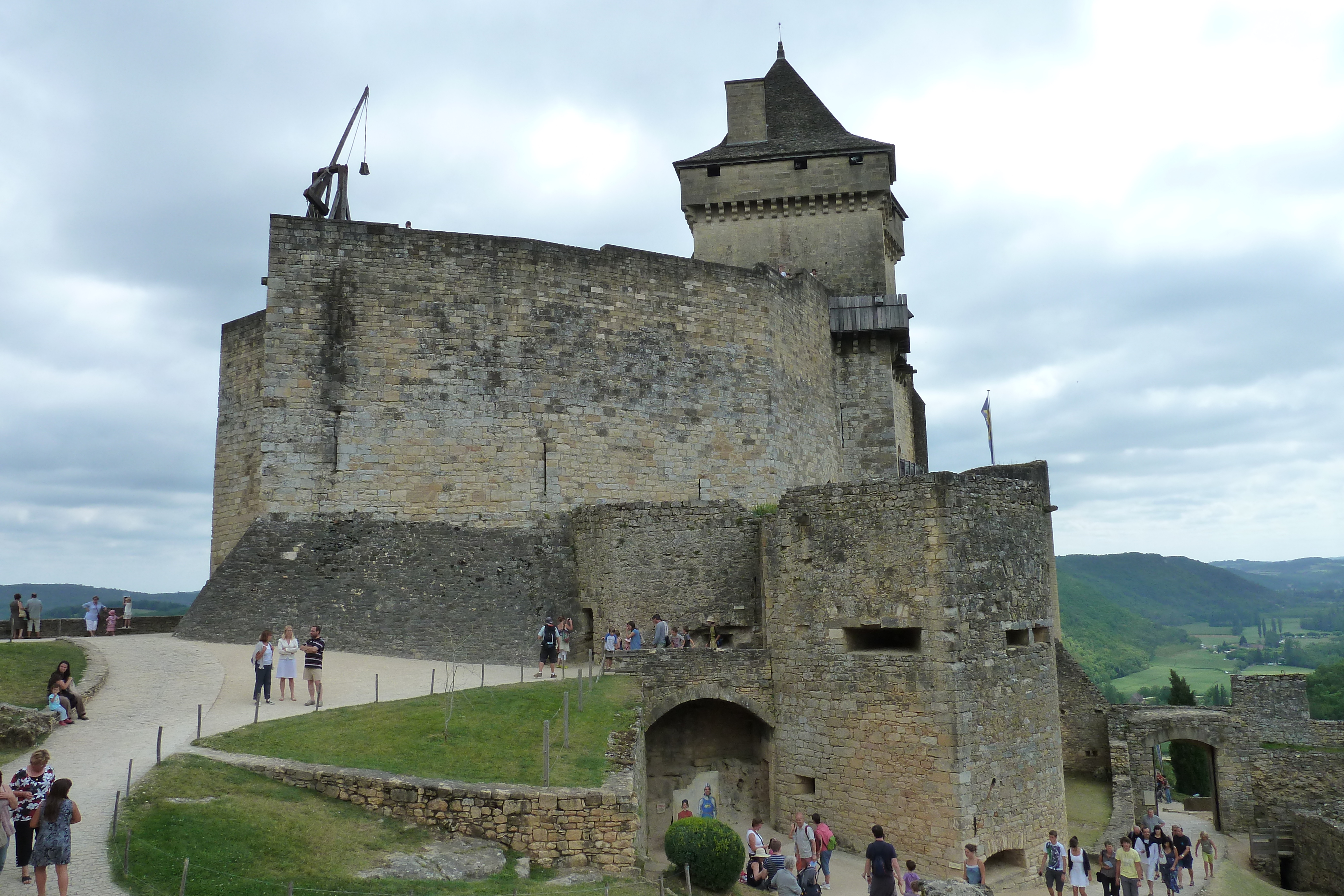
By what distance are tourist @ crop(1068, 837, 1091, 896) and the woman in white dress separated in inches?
465

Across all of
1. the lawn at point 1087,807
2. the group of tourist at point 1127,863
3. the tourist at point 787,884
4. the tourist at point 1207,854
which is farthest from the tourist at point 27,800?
the tourist at point 1207,854

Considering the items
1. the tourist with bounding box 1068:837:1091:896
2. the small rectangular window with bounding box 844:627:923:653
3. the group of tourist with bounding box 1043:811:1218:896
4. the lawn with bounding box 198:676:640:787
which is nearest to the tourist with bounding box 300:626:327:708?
the lawn with bounding box 198:676:640:787

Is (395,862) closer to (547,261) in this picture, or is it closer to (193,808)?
(193,808)

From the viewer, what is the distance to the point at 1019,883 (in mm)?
13930

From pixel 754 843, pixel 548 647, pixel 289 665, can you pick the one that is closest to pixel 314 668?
pixel 289 665

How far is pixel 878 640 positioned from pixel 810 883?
4.08m

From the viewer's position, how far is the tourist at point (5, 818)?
307 inches

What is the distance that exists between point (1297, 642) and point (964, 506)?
164457 mm

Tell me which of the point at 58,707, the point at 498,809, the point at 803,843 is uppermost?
the point at 58,707

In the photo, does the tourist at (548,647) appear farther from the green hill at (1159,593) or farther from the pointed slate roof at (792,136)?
the green hill at (1159,593)

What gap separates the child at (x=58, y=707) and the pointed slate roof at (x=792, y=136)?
2283cm

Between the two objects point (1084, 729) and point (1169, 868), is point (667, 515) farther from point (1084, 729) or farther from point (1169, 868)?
point (1084, 729)

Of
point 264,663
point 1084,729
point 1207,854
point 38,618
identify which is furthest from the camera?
point 1084,729

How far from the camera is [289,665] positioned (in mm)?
13656
